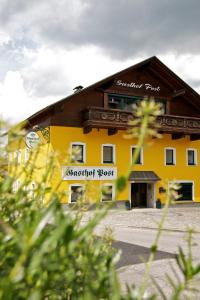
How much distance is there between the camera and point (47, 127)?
952 inches

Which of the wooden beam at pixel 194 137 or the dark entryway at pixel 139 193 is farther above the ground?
the wooden beam at pixel 194 137

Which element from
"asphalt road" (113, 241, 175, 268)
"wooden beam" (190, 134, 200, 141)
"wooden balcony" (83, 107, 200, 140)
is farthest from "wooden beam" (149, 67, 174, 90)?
"asphalt road" (113, 241, 175, 268)

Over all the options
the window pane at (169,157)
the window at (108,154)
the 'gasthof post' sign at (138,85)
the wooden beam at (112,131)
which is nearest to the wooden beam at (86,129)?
the wooden beam at (112,131)

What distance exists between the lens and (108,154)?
84.8 ft

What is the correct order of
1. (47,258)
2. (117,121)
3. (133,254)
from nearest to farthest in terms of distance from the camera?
(47,258) < (133,254) < (117,121)

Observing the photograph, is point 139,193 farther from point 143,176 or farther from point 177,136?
point 177,136

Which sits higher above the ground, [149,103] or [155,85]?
[155,85]

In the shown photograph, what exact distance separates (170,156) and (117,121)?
633 centimetres

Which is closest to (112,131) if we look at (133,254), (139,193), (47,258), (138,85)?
(138,85)

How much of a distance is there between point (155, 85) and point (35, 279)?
27416mm

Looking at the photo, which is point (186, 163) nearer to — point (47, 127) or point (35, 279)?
point (47, 127)

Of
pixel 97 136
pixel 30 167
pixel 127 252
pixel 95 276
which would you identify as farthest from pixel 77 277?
pixel 97 136

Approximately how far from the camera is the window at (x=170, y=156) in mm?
28016

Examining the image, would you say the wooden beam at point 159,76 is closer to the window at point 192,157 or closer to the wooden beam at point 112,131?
the window at point 192,157
